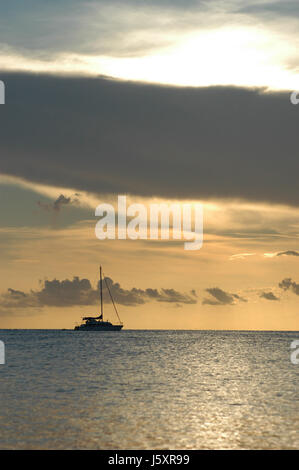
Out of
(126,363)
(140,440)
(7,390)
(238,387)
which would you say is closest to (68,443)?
(140,440)

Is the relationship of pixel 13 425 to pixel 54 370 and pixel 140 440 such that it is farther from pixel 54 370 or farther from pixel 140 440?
pixel 54 370

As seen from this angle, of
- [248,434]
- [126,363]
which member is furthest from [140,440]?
[126,363]

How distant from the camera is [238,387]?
276ft

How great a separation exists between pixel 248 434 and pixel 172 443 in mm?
6591

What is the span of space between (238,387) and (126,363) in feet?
143

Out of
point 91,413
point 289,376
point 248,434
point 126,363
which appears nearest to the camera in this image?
point 248,434

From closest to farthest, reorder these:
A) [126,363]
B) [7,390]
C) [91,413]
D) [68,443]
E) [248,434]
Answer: [68,443] < [248,434] < [91,413] < [7,390] < [126,363]

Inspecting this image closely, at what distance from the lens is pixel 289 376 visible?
4008 inches
